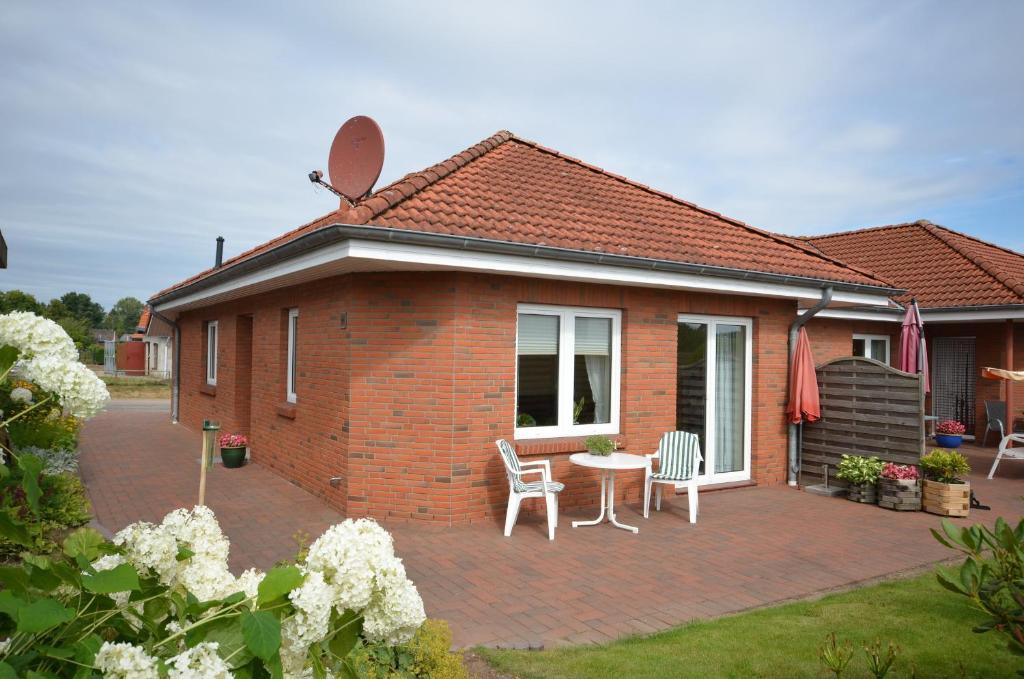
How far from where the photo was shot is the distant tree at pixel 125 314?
116 meters

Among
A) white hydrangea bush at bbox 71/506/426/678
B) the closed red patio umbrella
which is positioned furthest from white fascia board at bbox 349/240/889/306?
white hydrangea bush at bbox 71/506/426/678

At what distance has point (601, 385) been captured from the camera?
29.0 feet

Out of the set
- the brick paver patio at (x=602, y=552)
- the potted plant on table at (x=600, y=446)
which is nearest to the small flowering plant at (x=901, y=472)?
the brick paver patio at (x=602, y=552)

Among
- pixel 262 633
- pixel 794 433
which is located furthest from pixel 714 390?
pixel 262 633

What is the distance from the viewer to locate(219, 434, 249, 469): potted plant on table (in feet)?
36.5

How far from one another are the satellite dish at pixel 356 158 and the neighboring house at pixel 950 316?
8.17 metres

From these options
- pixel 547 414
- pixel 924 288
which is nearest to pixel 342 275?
pixel 547 414

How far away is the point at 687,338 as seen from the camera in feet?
31.7

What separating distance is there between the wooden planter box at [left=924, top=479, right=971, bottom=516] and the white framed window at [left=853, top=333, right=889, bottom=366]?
224 inches

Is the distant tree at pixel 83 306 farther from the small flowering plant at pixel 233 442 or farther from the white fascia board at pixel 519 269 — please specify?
the white fascia board at pixel 519 269

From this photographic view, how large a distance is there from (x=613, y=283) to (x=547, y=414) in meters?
1.87

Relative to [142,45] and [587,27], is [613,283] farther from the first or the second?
[142,45]

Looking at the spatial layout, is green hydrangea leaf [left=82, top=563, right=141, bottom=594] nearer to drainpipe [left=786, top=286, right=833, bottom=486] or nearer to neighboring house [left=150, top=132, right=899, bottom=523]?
neighboring house [left=150, top=132, right=899, bottom=523]

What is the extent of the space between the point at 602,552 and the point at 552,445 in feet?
5.44
